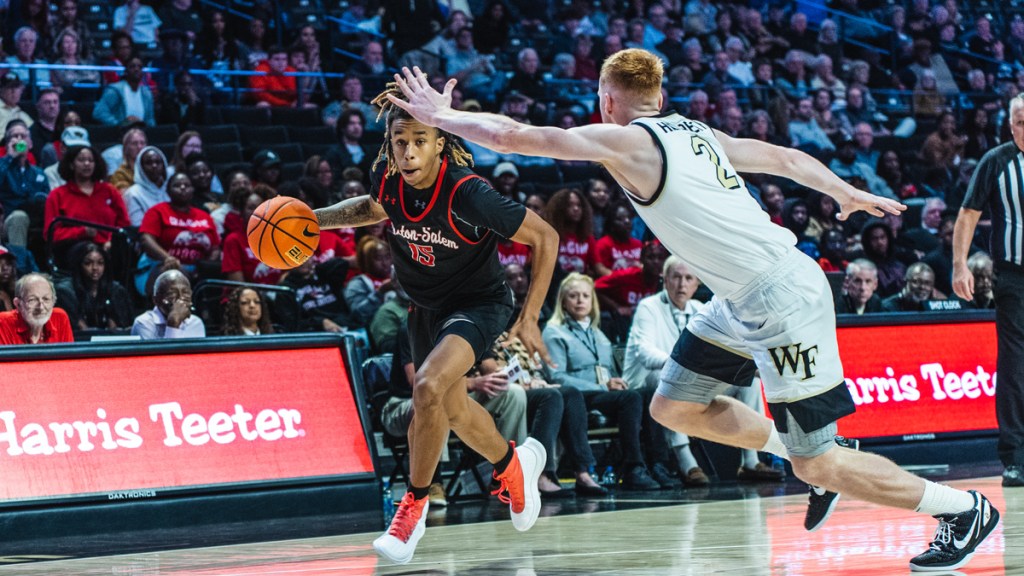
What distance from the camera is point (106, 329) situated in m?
9.66

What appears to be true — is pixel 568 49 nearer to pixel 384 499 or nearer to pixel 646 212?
pixel 384 499

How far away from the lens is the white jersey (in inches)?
187

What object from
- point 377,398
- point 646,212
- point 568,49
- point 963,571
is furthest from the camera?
point 568,49

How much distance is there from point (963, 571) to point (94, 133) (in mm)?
10421

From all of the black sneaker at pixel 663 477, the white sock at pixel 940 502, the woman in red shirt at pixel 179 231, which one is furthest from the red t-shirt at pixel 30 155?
the white sock at pixel 940 502

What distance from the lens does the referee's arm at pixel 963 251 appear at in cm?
777

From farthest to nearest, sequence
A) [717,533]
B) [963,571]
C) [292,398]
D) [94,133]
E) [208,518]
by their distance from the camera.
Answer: [94,133], [292,398], [208,518], [717,533], [963,571]

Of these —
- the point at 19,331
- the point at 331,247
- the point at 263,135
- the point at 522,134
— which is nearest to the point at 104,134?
the point at 263,135

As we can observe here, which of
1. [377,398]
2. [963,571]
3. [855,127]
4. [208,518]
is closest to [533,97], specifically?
[855,127]

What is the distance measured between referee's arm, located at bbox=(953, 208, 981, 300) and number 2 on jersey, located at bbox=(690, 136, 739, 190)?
3368mm

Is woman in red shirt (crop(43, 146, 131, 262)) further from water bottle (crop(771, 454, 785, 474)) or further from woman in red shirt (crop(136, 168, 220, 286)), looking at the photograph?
water bottle (crop(771, 454, 785, 474))

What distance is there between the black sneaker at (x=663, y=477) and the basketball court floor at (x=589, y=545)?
1.02 metres

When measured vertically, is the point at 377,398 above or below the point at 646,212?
below

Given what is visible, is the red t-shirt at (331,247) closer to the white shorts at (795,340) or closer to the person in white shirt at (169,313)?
the person in white shirt at (169,313)
